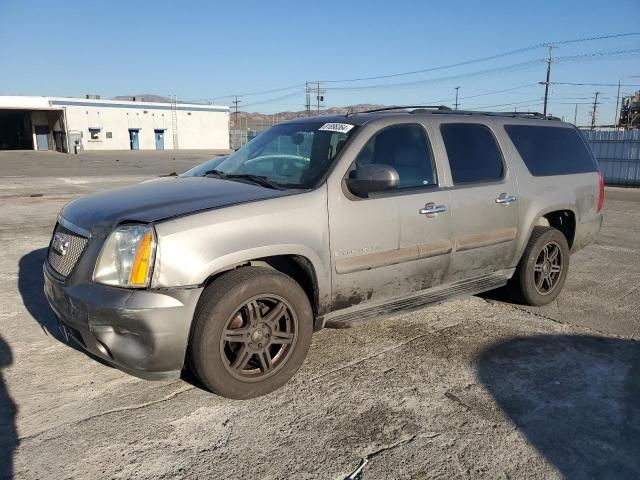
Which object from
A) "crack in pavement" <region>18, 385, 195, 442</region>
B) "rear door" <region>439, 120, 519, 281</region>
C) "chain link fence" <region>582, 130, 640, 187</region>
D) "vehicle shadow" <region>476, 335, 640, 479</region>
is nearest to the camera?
"vehicle shadow" <region>476, 335, 640, 479</region>

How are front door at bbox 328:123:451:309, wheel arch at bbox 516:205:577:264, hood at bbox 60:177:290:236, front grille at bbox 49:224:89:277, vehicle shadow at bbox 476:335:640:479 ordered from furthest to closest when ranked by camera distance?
Answer: 1. wheel arch at bbox 516:205:577:264
2. front door at bbox 328:123:451:309
3. front grille at bbox 49:224:89:277
4. hood at bbox 60:177:290:236
5. vehicle shadow at bbox 476:335:640:479

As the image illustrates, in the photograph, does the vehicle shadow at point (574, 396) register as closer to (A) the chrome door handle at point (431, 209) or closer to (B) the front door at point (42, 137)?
(A) the chrome door handle at point (431, 209)

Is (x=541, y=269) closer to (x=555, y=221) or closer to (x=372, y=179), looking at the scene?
(x=555, y=221)

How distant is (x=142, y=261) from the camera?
9.24 feet

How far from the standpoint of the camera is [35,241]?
24.8 feet

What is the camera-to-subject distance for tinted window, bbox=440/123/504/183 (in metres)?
4.18

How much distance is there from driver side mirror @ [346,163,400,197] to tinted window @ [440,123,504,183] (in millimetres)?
915

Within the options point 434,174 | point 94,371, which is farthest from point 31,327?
point 434,174

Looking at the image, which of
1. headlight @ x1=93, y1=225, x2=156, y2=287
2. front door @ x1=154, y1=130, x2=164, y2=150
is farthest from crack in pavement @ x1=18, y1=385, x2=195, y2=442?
front door @ x1=154, y1=130, x2=164, y2=150

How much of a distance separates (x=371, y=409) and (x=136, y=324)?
1463 mm

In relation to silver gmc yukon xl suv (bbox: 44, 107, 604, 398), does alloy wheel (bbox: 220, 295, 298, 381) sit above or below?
below

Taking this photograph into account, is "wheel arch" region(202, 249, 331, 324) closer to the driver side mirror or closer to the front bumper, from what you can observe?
the front bumper

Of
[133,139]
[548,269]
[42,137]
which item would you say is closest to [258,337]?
[548,269]

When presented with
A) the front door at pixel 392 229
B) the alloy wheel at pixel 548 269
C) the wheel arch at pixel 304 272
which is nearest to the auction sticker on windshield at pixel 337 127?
the front door at pixel 392 229
